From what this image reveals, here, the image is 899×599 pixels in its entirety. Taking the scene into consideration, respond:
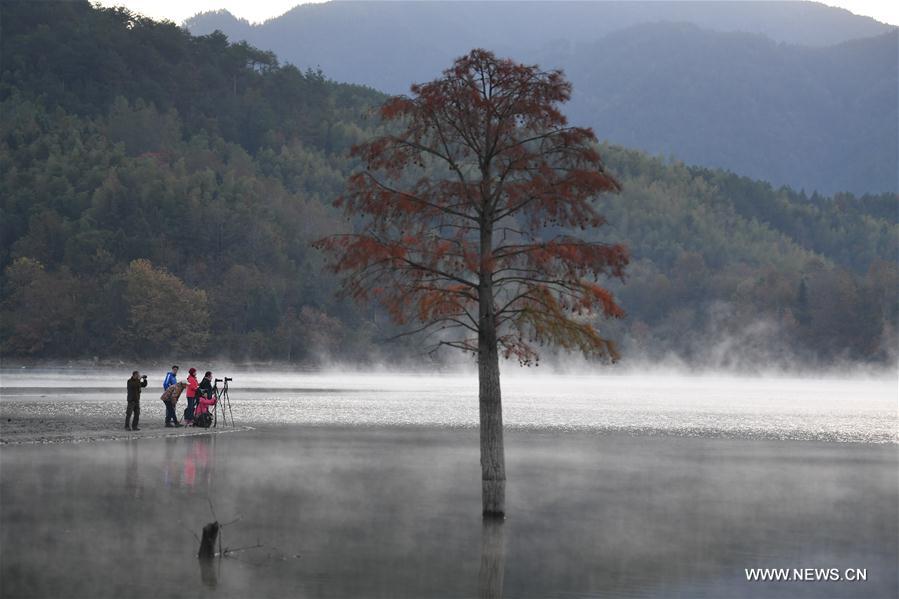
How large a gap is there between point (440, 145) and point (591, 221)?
12.1 ft

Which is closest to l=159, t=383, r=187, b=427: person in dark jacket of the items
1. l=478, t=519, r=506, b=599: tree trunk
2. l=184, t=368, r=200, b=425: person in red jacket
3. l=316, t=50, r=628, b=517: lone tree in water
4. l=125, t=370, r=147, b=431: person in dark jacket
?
l=184, t=368, r=200, b=425: person in red jacket

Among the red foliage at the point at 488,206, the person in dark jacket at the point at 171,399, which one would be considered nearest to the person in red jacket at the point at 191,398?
the person in dark jacket at the point at 171,399

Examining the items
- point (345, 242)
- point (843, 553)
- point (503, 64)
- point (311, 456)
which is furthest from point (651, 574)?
point (311, 456)

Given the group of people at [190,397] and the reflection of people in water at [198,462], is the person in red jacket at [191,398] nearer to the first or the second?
the group of people at [190,397]

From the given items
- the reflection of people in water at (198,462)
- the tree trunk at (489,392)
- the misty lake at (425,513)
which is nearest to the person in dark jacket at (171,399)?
the misty lake at (425,513)

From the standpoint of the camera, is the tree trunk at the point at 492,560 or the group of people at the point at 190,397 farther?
the group of people at the point at 190,397

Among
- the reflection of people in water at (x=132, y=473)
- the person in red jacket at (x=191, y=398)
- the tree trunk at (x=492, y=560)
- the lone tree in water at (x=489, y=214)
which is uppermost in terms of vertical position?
the lone tree in water at (x=489, y=214)

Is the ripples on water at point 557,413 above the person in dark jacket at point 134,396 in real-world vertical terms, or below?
A: below

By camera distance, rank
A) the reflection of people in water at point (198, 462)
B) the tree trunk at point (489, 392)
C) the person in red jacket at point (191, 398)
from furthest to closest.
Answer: the person in red jacket at point (191, 398), the reflection of people in water at point (198, 462), the tree trunk at point (489, 392)

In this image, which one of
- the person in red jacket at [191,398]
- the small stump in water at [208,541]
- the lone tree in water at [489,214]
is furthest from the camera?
the person in red jacket at [191,398]

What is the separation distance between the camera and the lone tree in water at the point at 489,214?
25.0 m

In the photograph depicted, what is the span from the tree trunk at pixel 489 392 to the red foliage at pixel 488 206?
55mm

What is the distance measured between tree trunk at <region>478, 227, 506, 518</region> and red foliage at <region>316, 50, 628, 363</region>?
6cm

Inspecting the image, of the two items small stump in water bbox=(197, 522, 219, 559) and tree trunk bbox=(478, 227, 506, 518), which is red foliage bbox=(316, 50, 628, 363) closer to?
tree trunk bbox=(478, 227, 506, 518)
